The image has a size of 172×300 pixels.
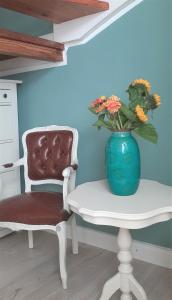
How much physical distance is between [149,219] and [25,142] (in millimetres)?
1258

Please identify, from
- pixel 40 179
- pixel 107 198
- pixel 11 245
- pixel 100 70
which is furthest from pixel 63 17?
pixel 11 245

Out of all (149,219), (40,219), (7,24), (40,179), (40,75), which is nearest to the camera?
(149,219)

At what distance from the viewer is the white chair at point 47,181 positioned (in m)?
1.70

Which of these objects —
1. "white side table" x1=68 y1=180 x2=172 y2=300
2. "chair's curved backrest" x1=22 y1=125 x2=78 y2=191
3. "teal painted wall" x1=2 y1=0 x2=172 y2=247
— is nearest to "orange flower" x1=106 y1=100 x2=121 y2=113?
"white side table" x1=68 y1=180 x2=172 y2=300

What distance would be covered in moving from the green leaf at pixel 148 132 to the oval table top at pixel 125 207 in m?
0.28

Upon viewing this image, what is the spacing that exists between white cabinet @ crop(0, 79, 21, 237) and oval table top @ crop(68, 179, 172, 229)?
43.0 inches

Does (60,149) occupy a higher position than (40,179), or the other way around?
(60,149)

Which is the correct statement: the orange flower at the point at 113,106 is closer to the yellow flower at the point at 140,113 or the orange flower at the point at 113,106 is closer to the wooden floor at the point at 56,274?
the yellow flower at the point at 140,113

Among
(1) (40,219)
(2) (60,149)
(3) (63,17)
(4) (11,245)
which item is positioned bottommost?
(4) (11,245)

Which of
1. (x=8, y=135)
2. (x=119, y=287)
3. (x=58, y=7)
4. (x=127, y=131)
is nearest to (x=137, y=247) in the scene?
(x=119, y=287)

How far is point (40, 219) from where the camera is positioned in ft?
5.51

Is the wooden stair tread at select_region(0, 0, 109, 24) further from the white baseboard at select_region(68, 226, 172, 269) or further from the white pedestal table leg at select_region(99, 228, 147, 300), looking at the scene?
the white baseboard at select_region(68, 226, 172, 269)

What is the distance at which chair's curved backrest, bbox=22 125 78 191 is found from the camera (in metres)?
2.06

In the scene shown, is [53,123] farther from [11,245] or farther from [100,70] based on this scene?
[11,245]
